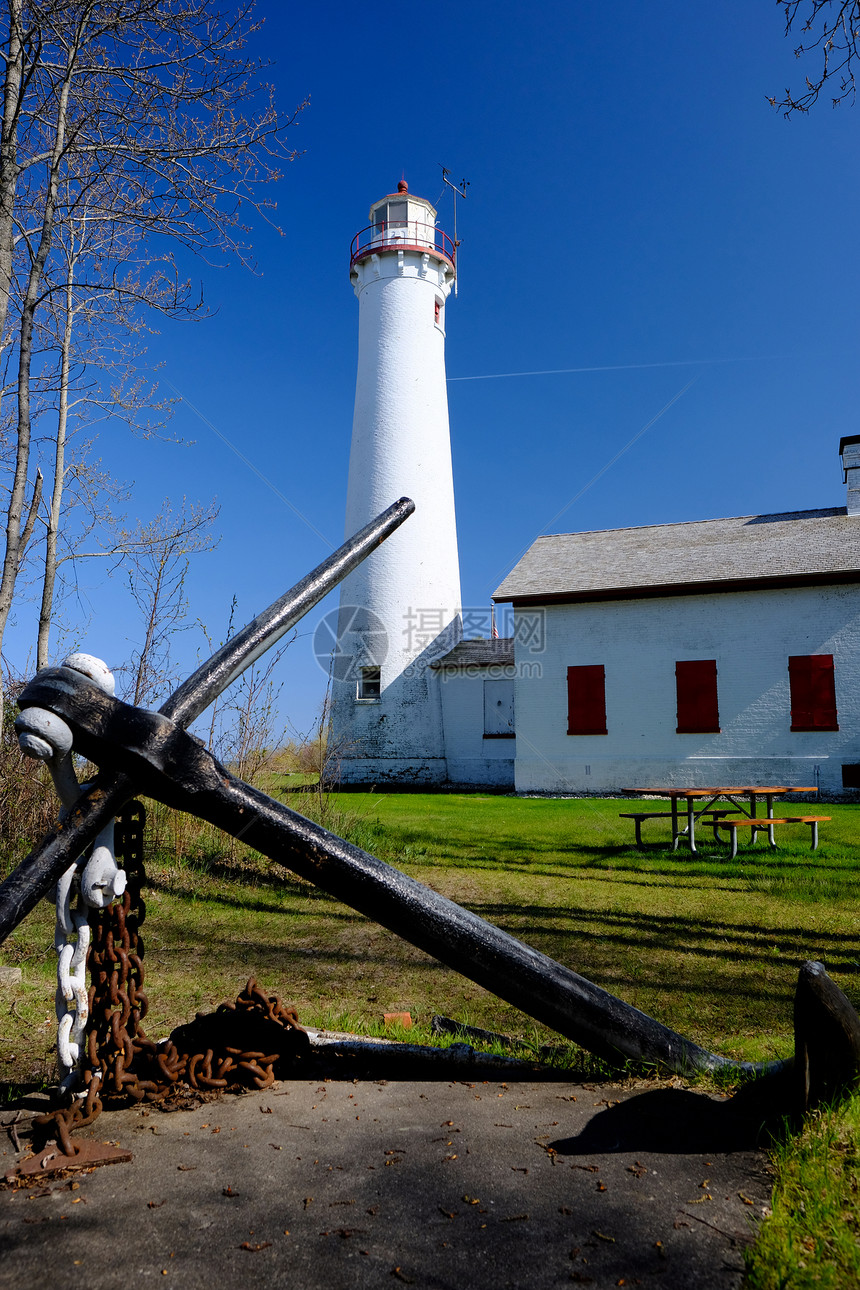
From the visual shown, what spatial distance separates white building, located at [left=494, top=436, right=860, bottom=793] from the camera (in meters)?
15.2

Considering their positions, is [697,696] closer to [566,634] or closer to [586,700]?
[586,700]

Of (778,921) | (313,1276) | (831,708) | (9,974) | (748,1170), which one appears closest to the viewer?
(313,1276)

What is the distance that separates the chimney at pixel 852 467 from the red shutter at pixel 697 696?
16.4ft

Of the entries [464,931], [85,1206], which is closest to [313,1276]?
[85,1206]

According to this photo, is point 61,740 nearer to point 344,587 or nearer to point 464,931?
point 464,931

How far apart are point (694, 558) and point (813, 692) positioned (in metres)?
3.70

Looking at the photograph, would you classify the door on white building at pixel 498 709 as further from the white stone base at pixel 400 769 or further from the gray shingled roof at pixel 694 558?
the gray shingled roof at pixel 694 558

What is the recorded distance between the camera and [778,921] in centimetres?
573

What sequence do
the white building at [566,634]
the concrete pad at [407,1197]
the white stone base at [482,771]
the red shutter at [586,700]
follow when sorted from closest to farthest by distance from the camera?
the concrete pad at [407,1197], the white building at [566,634], the red shutter at [586,700], the white stone base at [482,771]

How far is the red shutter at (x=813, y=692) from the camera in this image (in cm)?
1506

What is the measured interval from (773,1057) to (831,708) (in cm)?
1362

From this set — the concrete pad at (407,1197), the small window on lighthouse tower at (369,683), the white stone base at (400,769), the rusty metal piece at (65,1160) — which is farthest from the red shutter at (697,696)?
the rusty metal piece at (65,1160)

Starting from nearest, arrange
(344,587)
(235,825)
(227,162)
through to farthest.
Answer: (235,825) → (227,162) → (344,587)

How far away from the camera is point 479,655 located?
19.8 metres
